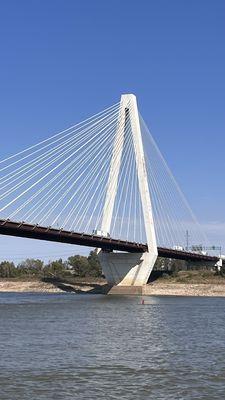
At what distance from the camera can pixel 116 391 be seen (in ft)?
51.1

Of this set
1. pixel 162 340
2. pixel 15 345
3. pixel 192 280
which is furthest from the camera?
pixel 192 280

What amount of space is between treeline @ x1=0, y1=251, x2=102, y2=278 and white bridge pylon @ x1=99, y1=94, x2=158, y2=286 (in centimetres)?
4595

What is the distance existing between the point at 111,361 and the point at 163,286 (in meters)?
75.1

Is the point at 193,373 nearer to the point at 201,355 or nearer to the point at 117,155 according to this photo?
the point at 201,355

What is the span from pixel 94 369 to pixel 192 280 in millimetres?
83254

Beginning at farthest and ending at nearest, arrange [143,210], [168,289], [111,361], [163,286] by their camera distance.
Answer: [163,286] < [168,289] < [143,210] < [111,361]

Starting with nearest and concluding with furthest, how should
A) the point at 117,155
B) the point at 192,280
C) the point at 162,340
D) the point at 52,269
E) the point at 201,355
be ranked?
the point at 201,355 < the point at 162,340 < the point at 117,155 < the point at 192,280 < the point at 52,269

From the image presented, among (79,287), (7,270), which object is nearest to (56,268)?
(7,270)

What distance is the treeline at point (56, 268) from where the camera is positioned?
143000 millimetres

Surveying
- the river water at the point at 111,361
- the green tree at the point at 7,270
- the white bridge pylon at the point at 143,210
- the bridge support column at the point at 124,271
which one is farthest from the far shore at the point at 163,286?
the river water at the point at 111,361

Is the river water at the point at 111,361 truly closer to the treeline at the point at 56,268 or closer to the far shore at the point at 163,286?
the far shore at the point at 163,286

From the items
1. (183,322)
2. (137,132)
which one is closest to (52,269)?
(137,132)

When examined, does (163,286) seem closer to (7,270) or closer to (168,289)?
(168,289)

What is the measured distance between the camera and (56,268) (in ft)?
510
